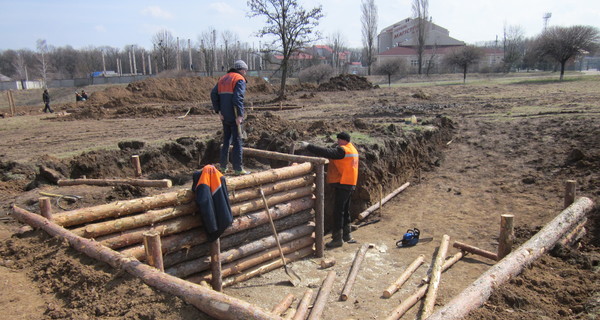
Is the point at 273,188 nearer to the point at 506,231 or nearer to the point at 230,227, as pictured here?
the point at 230,227

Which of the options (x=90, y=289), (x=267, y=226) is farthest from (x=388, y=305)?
(x=90, y=289)

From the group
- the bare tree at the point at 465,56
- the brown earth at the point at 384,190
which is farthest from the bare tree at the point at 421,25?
the brown earth at the point at 384,190

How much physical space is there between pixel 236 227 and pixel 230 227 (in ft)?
0.35

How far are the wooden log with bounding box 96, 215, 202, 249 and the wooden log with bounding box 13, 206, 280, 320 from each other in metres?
0.53

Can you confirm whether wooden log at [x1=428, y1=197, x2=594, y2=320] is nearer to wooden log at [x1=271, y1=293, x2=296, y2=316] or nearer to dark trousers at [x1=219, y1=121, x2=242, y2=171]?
wooden log at [x1=271, y1=293, x2=296, y2=316]

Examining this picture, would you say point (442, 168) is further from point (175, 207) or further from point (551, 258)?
point (175, 207)

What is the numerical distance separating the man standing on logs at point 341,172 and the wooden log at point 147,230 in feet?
9.09

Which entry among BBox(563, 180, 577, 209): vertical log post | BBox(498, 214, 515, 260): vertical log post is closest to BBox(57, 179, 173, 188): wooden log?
BBox(498, 214, 515, 260): vertical log post

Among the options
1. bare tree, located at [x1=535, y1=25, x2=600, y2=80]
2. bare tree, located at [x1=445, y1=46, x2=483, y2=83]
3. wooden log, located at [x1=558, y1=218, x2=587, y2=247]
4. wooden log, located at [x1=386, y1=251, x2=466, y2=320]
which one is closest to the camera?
wooden log, located at [x1=386, y1=251, x2=466, y2=320]

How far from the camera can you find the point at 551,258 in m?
5.90

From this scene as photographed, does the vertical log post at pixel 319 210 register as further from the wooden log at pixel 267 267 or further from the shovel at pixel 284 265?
the shovel at pixel 284 265

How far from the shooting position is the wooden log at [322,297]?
5380 mm

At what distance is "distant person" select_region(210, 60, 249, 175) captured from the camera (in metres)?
7.69

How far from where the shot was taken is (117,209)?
195 inches
